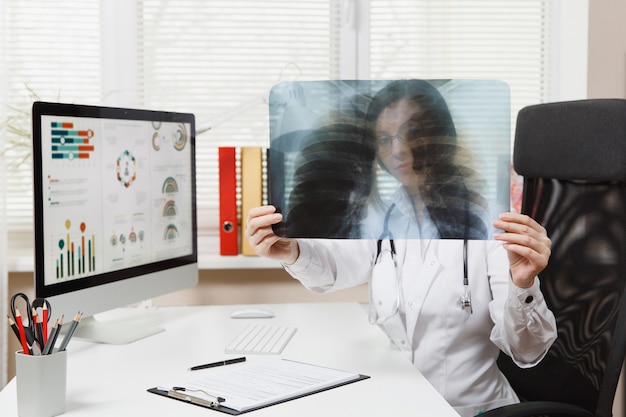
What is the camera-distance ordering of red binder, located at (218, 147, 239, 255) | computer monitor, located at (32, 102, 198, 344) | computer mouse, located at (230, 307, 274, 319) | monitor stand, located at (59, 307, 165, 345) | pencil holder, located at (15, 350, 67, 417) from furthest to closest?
red binder, located at (218, 147, 239, 255) → computer mouse, located at (230, 307, 274, 319) → monitor stand, located at (59, 307, 165, 345) → computer monitor, located at (32, 102, 198, 344) → pencil holder, located at (15, 350, 67, 417)

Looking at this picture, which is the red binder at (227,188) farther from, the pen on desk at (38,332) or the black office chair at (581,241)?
the pen on desk at (38,332)

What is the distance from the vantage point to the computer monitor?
1.37 m

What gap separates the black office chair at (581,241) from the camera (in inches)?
53.9

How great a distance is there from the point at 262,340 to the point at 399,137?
0.54 metres

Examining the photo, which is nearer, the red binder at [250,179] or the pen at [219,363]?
the pen at [219,363]

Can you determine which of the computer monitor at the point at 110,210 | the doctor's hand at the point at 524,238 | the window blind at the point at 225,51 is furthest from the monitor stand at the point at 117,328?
the doctor's hand at the point at 524,238

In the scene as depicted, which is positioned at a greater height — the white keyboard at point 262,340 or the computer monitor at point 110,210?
the computer monitor at point 110,210

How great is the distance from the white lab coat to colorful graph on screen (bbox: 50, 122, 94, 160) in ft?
1.66

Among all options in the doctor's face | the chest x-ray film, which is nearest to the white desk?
the chest x-ray film

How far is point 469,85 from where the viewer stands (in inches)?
49.7

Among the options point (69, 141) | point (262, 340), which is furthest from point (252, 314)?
point (69, 141)

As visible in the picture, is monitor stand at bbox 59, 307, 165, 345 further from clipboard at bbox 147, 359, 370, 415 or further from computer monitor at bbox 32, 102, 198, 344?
clipboard at bbox 147, 359, 370, 415

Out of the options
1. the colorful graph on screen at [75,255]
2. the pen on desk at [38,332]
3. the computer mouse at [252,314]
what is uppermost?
the colorful graph on screen at [75,255]

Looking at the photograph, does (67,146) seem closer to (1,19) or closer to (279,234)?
(279,234)
